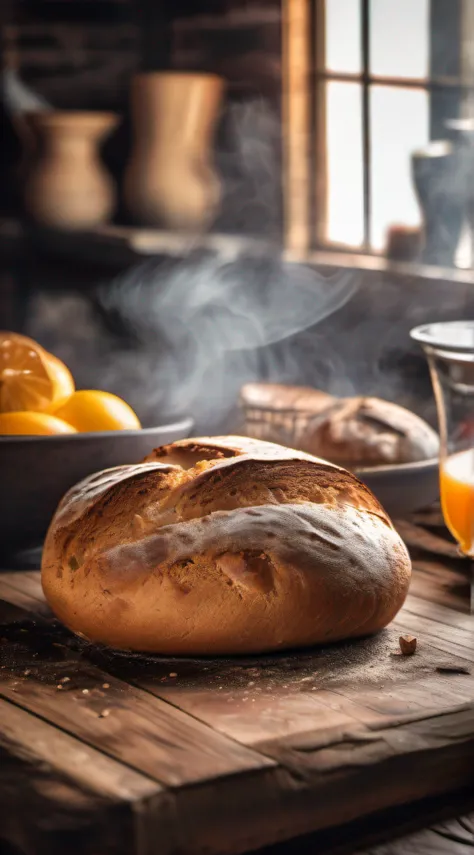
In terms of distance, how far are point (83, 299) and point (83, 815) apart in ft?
9.22

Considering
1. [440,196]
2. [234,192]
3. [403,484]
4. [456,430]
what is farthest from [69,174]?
[456,430]

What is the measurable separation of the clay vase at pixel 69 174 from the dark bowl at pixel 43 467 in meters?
1.87

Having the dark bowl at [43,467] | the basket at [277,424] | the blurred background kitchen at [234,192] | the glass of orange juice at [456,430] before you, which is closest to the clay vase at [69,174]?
the blurred background kitchen at [234,192]

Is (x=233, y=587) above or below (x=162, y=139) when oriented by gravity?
below

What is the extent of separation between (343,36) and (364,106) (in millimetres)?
180

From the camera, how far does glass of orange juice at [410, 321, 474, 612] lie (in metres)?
1.38

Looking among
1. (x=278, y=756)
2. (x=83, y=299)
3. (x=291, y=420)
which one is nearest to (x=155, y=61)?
(x=83, y=299)

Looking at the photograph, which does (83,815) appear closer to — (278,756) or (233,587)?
(278,756)

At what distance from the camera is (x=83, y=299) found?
3615mm

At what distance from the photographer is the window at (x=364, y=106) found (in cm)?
249

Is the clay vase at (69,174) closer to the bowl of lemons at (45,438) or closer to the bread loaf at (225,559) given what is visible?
the bowl of lemons at (45,438)

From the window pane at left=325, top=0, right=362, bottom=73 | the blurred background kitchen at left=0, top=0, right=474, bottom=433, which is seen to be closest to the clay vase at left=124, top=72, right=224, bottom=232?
the blurred background kitchen at left=0, top=0, right=474, bottom=433

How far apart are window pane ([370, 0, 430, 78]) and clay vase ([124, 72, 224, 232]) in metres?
0.54

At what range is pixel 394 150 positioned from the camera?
2680 mm
